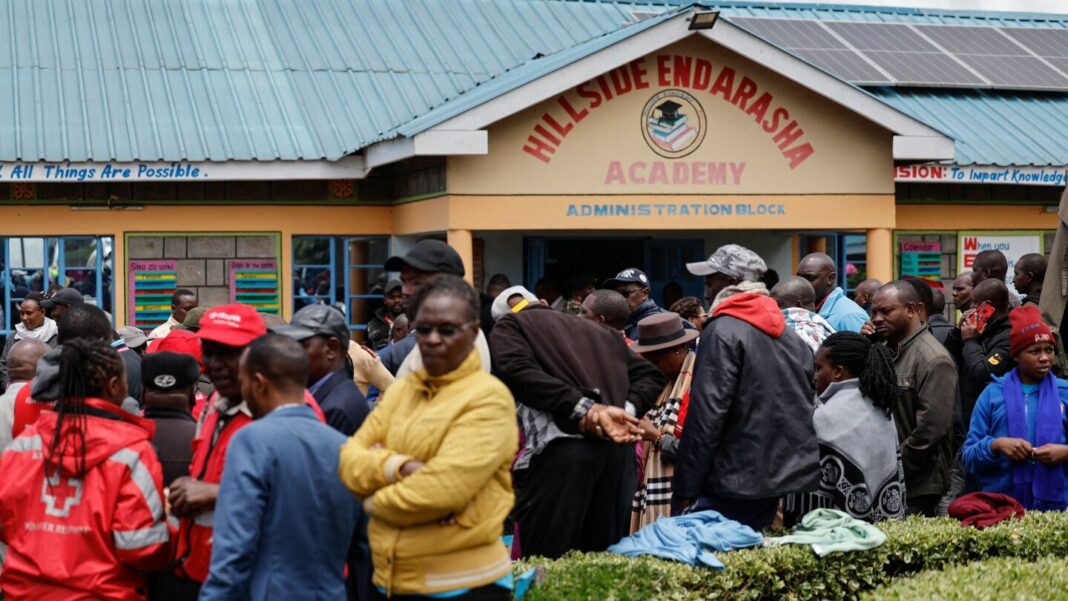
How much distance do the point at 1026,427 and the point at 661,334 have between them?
2.11 meters

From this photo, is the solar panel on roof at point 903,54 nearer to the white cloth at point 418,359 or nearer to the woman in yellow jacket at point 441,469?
the white cloth at point 418,359

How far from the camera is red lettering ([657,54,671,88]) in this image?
13.0 metres

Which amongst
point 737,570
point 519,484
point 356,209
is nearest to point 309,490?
point 519,484

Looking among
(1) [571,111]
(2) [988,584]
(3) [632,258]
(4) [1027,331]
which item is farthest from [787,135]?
(2) [988,584]

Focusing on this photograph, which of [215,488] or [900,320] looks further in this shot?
[900,320]

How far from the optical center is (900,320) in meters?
7.50

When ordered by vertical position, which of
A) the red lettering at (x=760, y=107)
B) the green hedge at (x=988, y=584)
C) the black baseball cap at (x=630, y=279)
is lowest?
the green hedge at (x=988, y=584)

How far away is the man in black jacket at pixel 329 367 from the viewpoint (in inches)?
210

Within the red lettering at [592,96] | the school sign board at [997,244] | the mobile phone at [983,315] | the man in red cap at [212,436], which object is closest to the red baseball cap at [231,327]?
the man in red cap at [212,436]

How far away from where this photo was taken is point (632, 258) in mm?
15867

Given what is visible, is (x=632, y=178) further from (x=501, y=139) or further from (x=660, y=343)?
(x=660, y=343)

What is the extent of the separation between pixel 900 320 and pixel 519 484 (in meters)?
2.55

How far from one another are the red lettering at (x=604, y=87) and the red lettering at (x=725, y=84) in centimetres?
103

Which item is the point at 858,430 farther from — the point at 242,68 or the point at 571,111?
the point at 242,68
